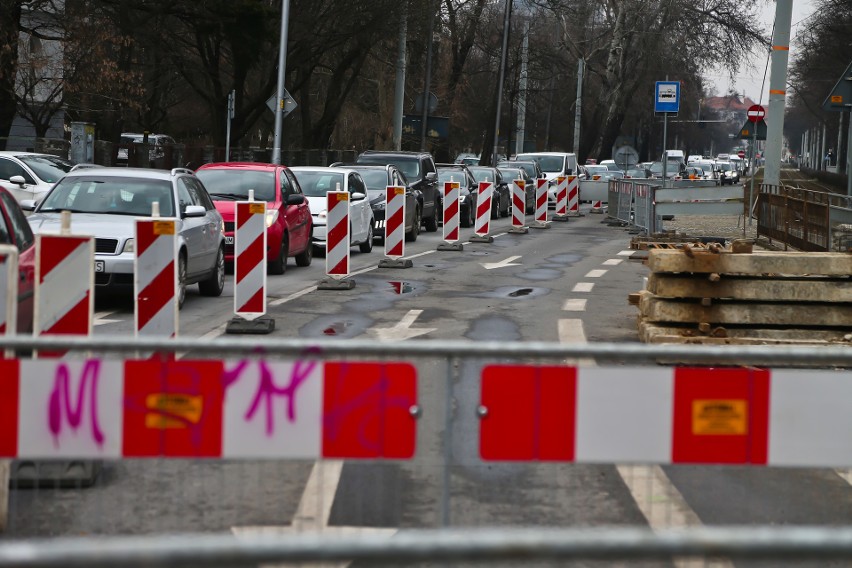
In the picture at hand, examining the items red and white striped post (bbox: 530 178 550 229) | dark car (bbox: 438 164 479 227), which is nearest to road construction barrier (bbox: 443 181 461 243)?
dark car (bbox: 438 164 479 227)

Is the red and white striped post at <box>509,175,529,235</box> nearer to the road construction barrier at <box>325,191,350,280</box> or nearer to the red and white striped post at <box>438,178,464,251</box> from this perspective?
the red and white striped post at <box>438,178,464,251</box>

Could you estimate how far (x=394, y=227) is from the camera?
66.2ft

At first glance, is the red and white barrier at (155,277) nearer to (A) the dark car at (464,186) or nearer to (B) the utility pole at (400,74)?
(A) the dark car at (464,186)

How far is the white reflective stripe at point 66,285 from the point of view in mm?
7168

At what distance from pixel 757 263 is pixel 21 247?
5.60 m

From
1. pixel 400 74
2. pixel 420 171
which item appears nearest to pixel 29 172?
pixel 420 171

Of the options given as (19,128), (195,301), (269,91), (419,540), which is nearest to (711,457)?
(419,540)

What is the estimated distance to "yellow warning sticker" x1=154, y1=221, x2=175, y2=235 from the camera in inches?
383

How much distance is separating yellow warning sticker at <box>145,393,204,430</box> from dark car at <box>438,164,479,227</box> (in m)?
29.5

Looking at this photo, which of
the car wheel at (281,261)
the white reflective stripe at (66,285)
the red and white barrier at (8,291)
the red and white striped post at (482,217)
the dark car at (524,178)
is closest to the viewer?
the red and white barrier at (8,291)

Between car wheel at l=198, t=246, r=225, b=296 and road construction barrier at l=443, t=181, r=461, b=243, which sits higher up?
road construction barrier at l=443, t=181, r=461, b=243

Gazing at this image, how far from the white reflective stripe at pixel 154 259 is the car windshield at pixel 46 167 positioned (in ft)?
54.9

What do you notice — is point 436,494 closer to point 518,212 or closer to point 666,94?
point 518,212

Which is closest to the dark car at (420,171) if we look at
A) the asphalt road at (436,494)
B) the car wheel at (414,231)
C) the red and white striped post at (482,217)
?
the car wheel at (414,231)
